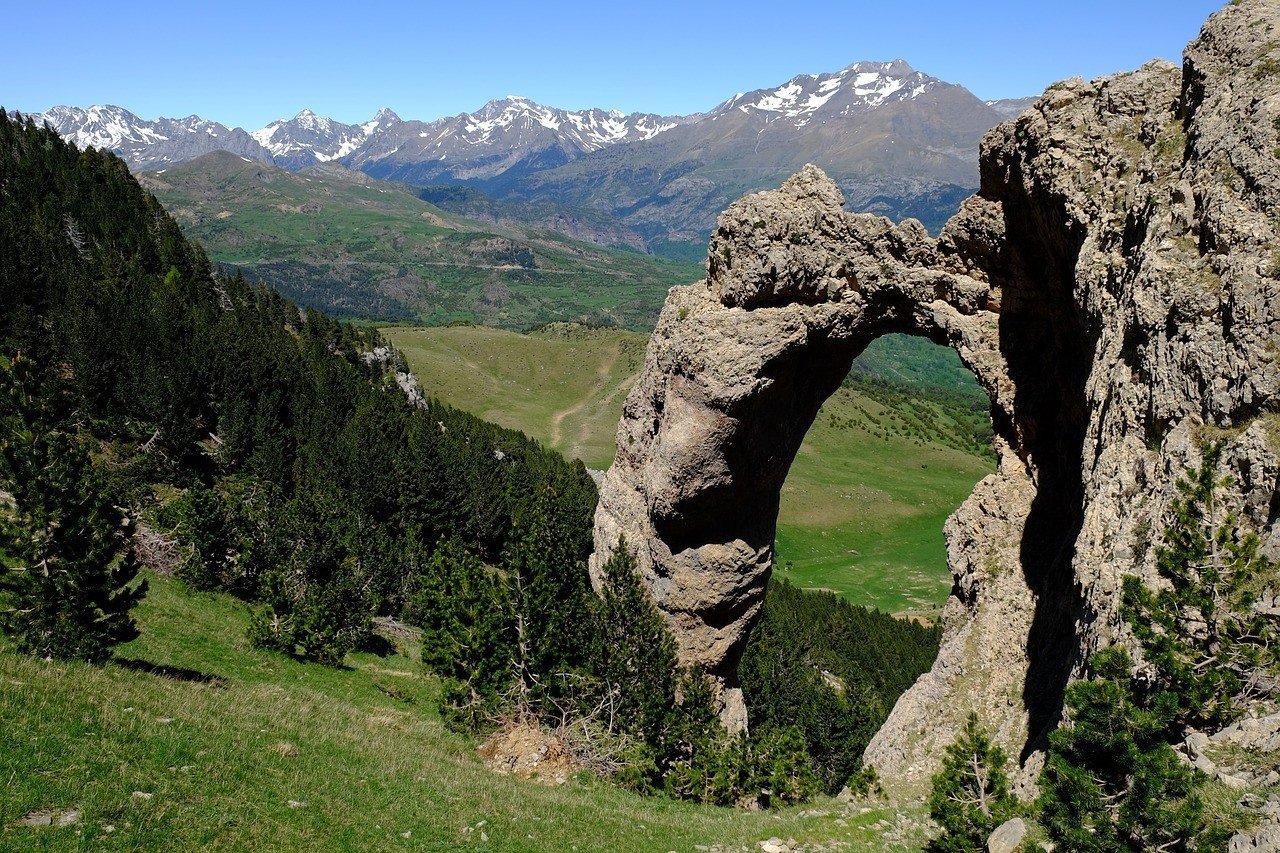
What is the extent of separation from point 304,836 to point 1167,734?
18700 millimetres

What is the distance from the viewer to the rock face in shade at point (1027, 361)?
50.7 ft

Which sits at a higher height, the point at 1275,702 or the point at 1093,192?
the point at 1093,192

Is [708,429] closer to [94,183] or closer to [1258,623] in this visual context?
[1258,623]

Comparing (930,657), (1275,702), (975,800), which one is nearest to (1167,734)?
(1275,702)

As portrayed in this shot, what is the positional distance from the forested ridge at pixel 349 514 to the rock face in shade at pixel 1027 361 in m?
6.09

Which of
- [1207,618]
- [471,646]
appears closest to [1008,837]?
[1207,618]

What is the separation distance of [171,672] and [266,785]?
15262 millimetres

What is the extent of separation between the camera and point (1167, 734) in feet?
42.3

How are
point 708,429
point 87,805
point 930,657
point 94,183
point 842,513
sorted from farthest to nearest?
point 842,513 → point 94,183 → point 930,657 → point 708,429 → point 87,805

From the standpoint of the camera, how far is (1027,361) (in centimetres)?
2808

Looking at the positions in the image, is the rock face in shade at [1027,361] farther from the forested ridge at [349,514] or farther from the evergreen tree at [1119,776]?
the forested ridge at [349,514]

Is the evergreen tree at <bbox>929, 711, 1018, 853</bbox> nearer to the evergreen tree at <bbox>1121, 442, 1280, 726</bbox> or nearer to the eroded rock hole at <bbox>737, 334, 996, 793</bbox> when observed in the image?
the evergreen tree at <bbox>1121, 442, 1280, 726</bbox>

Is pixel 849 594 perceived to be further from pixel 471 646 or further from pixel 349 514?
pixel 471 646

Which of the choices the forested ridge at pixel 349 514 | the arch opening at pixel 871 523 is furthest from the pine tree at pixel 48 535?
the arch opening at pixel 871 523
